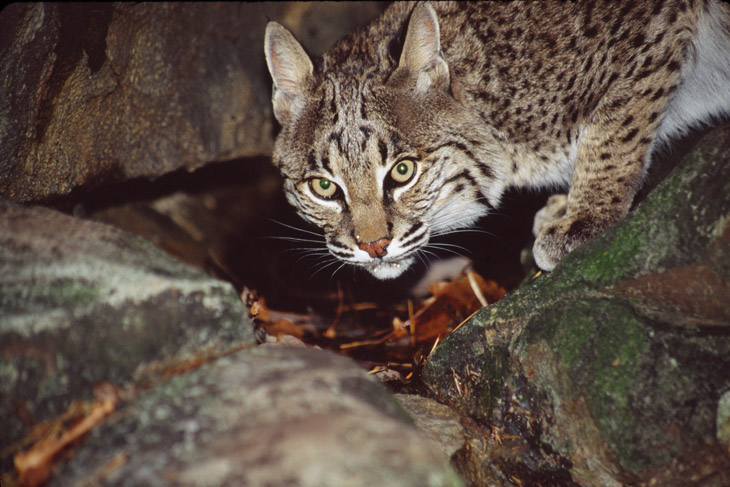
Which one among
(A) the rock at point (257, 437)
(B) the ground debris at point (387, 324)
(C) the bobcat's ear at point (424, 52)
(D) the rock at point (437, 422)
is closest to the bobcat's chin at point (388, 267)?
(B) the ground debris at point (387, 324)

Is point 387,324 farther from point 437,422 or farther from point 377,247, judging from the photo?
point 437,422

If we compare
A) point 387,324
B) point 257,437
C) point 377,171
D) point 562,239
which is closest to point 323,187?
point 377,171

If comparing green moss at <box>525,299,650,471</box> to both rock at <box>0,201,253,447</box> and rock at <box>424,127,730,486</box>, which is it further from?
rock at <box>0,201,253,447</box>

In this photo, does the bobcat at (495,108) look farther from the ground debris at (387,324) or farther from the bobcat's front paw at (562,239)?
the ground debris at (387,324)

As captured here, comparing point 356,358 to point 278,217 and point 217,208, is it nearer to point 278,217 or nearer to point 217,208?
point 278,217

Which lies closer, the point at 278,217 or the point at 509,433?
the point at 509,433

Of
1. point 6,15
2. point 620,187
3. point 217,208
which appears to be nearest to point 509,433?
point 620,187
